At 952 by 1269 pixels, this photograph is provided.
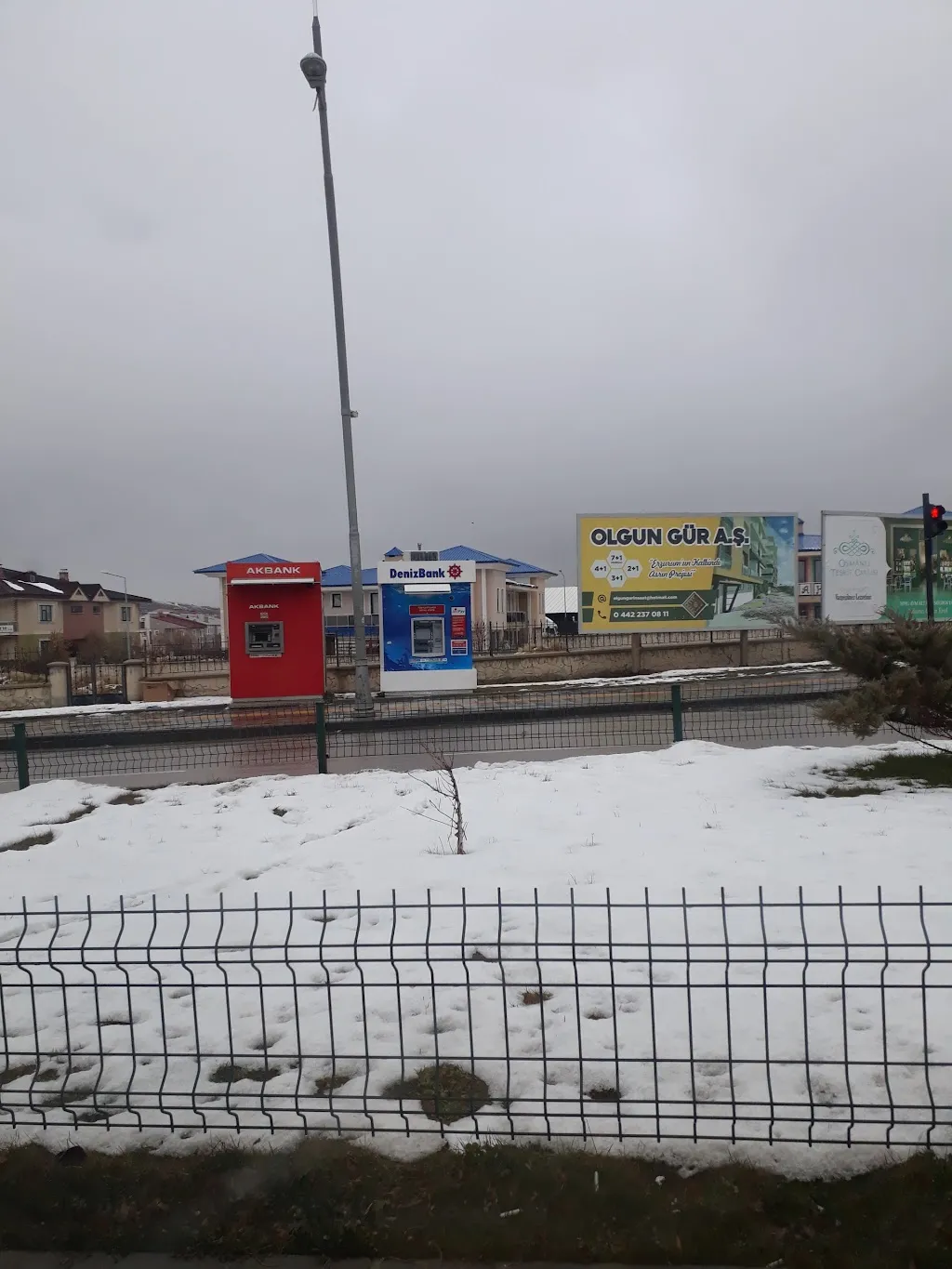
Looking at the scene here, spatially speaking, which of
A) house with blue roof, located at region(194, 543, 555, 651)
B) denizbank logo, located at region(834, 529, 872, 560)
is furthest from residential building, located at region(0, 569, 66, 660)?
denizbank logo, located at region(834, 529, 872, 560)

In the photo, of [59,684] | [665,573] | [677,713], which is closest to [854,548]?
[665,573]

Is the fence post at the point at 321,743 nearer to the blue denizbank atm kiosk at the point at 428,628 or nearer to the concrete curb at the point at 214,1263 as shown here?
the concrete curb at the point at 214,1263

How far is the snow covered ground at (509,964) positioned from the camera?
3193mm

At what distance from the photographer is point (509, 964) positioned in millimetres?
4398

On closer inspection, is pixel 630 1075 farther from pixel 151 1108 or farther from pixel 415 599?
pixel 415 599

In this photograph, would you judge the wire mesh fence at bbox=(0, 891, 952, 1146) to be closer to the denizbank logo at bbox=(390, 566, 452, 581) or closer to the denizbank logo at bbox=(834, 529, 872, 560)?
the denizbank logo at bbox=(390, 566, 452, 581)

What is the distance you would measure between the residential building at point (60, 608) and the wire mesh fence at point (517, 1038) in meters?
53.7

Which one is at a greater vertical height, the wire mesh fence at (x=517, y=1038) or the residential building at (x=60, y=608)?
the residential building at (x=60, y=608)

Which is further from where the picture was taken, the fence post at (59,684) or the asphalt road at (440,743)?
the fence post at (59,684)

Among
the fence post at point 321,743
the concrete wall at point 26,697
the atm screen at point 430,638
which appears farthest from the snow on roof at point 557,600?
the fence post at point 321,743

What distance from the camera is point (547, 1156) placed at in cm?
296

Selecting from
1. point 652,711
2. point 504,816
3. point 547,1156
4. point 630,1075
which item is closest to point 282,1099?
point 547,1156

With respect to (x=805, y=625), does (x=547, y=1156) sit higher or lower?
lower

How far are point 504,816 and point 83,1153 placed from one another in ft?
15.4
